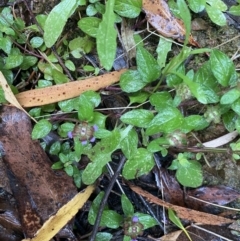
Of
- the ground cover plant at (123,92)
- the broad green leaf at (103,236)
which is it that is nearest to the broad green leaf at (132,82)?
the ground cover plant at (123,92)

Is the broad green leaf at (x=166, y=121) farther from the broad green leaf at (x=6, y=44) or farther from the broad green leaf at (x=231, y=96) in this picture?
the broad green leaf at (x=6, y=44)

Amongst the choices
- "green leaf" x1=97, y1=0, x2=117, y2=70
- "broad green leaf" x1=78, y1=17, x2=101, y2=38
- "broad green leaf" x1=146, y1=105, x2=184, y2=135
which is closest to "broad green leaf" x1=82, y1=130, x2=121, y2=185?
"broad green leaf" x1=146, y1=105, x2=184, y2=135

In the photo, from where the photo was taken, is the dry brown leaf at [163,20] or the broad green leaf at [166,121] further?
the dry brown leaf at [163,20]

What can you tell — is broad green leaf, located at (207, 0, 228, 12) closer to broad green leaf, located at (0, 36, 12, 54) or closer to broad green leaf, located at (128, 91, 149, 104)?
broad green leaf, located at (128, 91, 149, 104)

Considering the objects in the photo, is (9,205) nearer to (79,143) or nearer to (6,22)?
(79,143)

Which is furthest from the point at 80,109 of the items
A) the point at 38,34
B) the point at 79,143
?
the point at 38,34
